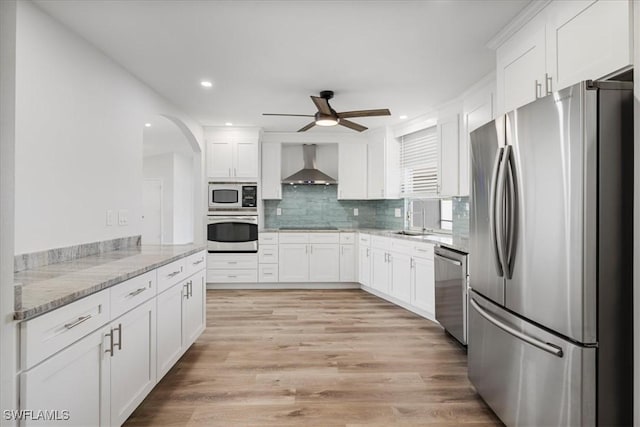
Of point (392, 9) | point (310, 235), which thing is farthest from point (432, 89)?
point (310, 235)

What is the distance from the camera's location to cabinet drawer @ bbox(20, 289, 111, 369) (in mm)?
1147

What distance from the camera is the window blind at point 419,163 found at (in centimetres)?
441

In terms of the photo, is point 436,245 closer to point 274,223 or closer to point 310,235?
point 310,235

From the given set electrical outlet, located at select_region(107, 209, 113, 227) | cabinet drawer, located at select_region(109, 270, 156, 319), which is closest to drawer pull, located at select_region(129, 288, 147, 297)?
cabinet drawer, located at select_region(109, 270, 156, 319)

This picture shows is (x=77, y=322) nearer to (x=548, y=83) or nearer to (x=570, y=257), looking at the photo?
(x=570, y=257)

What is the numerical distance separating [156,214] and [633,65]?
28.8ft

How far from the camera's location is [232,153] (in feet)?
17.1

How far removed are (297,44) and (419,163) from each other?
272cm

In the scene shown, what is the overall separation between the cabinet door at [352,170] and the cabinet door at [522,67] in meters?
3.08

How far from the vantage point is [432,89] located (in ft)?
11.5

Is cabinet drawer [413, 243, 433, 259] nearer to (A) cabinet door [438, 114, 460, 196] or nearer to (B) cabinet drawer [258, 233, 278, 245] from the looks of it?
(A) cabinet door [438, 114, 460, 196]

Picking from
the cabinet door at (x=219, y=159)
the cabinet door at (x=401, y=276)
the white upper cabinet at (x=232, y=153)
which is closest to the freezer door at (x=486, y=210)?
the cabinet door at (x=401, y=276)

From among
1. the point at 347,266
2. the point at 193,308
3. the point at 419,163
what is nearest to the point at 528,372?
the point at 193,308

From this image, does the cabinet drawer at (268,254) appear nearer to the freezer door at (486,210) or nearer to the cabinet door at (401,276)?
the cabinet door at (401,276)
